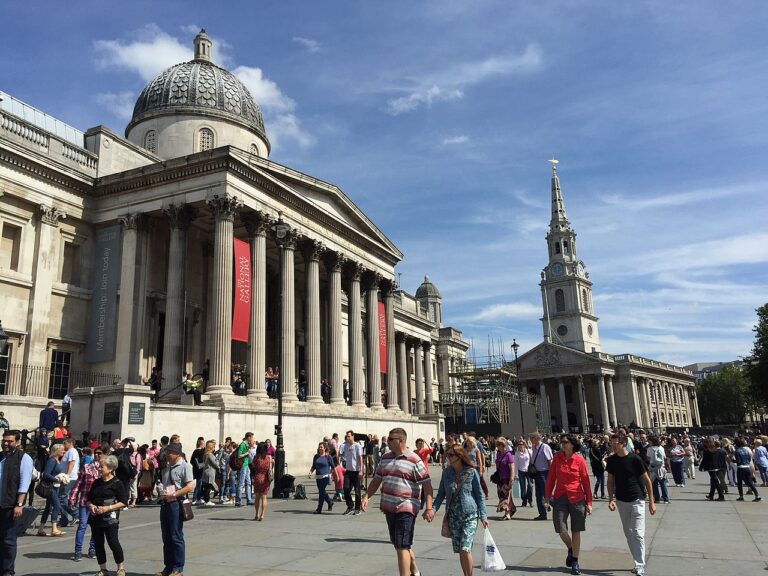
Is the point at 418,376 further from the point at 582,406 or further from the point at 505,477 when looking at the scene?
the point at 582,406

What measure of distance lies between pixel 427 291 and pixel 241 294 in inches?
2241

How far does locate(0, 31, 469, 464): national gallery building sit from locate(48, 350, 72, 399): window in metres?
0.05

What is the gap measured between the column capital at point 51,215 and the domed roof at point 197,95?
1010 centimetres

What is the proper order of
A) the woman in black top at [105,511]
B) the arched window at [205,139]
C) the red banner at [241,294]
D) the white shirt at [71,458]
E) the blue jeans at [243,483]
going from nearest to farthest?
the woman in black top at [105,511]
the white shirt at [71,458]
the blue jeans at [243,483]
the red banner at [241,294]
the arched window at [205,139]

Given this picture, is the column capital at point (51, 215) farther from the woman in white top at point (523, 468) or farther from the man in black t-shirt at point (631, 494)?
the man in black t-shirt at point (631, 494)

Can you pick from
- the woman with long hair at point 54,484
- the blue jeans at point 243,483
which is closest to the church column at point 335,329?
the blue jeans at point 243,483

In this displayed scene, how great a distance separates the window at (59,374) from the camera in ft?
81.0

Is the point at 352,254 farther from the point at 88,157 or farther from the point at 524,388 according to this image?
the point at 524,388

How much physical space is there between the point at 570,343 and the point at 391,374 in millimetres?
79414

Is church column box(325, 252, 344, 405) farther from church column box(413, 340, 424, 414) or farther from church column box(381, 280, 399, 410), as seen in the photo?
church column box(413, 340, 424, 414)

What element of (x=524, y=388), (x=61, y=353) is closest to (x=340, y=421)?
(x=61, y=353)

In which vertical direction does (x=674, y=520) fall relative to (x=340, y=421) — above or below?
below

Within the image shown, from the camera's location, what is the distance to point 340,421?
28250mm

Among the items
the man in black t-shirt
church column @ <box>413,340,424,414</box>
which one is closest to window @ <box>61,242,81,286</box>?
the man in black t-shirt
